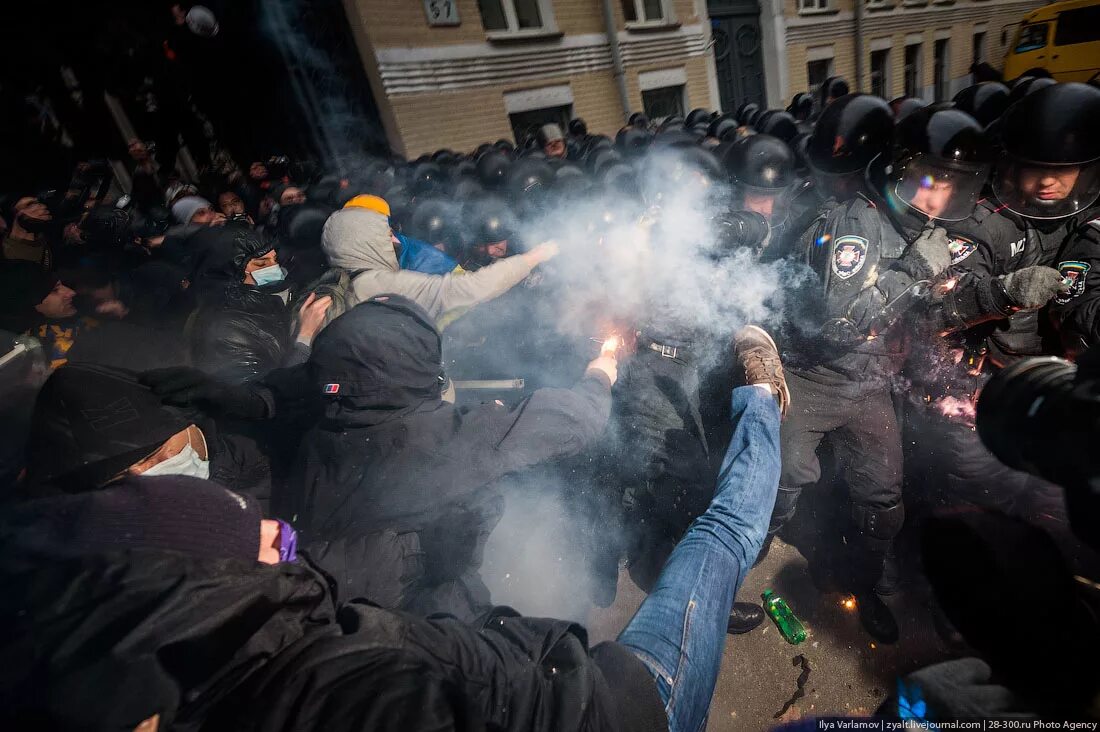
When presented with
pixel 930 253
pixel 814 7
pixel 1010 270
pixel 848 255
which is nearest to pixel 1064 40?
pixel 814 7

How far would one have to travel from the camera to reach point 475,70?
36.6ft

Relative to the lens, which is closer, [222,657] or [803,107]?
[222,657]

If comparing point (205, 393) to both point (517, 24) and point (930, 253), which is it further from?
point (517, 24)

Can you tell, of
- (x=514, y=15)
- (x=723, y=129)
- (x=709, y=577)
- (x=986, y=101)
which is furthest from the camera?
(x=514, y=15)

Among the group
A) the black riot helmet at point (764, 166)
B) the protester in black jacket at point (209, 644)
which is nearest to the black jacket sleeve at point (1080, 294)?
the black riot helmet at point (764, 166)

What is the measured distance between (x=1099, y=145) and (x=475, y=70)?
11.6 meters

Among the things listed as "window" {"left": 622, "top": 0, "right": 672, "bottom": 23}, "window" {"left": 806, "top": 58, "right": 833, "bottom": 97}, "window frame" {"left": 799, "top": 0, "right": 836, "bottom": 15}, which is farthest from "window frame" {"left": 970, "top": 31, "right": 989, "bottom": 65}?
"window" {"left": 622, "top": 0, "right": 672, "bottom": 23}

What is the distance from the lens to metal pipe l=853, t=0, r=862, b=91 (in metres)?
17.2

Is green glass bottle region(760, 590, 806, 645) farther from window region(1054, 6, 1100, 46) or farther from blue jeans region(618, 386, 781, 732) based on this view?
window region(1054, 6, 1100, 46)

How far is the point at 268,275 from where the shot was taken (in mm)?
3895

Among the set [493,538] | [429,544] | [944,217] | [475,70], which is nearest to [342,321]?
[429,544]

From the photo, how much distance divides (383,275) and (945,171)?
12.6 ft

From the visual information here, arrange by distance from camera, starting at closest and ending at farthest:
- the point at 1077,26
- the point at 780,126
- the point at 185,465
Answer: the point at 185,465 → the point at 780,126 → the point at 1077,26

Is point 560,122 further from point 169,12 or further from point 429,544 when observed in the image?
point 429,544
